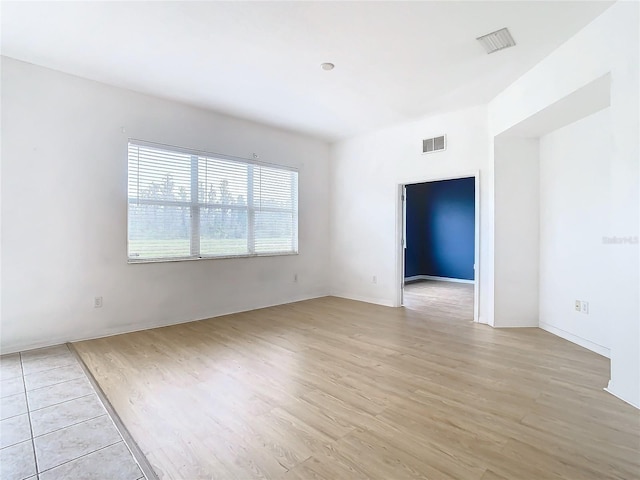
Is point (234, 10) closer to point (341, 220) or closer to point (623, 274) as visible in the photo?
point (623, 274)

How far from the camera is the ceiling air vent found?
469 centimetres

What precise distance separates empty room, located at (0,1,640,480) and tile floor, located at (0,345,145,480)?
2cm

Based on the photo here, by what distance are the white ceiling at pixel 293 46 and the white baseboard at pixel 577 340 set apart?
2.88m

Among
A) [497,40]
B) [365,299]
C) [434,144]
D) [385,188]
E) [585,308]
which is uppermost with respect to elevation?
[497,40]

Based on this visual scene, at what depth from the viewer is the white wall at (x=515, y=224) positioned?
13.3 ft

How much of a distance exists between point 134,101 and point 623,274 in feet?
16.7

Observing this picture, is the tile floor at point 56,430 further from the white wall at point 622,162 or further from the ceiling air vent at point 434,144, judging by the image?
the ceiling air vent at point 434,144

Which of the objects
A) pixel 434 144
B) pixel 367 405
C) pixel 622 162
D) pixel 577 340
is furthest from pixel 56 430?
pixel 434 144

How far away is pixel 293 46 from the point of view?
2.93m

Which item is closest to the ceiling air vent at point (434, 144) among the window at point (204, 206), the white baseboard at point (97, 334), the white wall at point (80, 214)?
the window at point (204, 206)

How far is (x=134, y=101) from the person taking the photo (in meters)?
3.92

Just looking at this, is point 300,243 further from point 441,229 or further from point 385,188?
point 441,229

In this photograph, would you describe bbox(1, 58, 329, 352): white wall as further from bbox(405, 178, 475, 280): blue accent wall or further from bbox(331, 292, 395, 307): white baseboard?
bbox(405, 178, 475, 280): blue accent wall

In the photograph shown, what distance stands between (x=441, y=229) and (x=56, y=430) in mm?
7974
